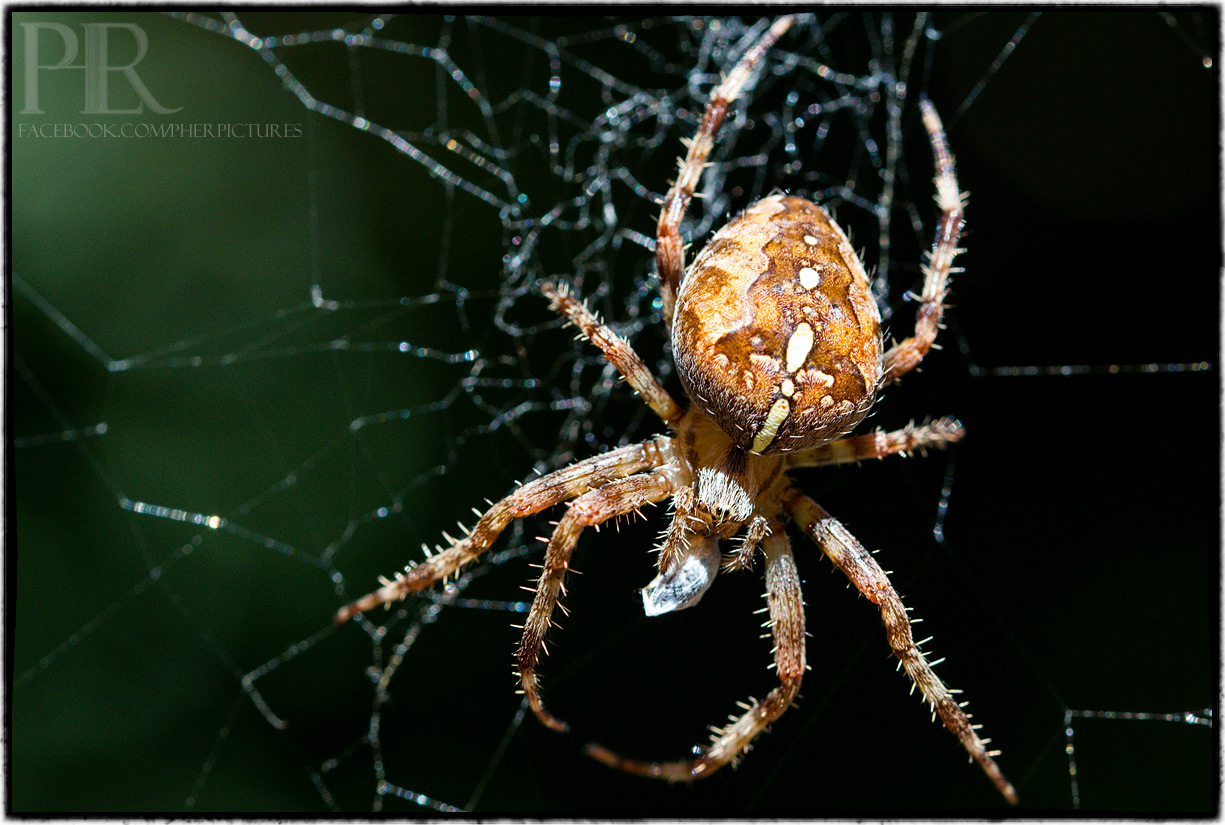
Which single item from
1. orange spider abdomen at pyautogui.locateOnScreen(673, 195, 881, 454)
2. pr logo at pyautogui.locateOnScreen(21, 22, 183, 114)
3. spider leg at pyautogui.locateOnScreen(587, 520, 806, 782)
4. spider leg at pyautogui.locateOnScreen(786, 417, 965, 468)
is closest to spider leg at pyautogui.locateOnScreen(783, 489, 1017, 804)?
spider leg at pyautogui.locateOnScreen(587, 520, 806, 782)

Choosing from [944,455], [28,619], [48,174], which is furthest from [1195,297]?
[28,619]

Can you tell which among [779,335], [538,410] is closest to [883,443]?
[779,335]

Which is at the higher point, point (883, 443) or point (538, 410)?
point (883, 443)

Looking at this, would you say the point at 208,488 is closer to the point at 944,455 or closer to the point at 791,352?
the point at 791,352

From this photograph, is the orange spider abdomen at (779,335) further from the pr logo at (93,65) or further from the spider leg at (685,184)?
the pr logo at (93,65)

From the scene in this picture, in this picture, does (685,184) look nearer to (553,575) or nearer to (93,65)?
(553,575)

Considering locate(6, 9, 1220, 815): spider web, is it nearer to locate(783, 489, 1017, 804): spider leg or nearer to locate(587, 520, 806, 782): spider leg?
locate(587, 520, 806, 782): spider leg
